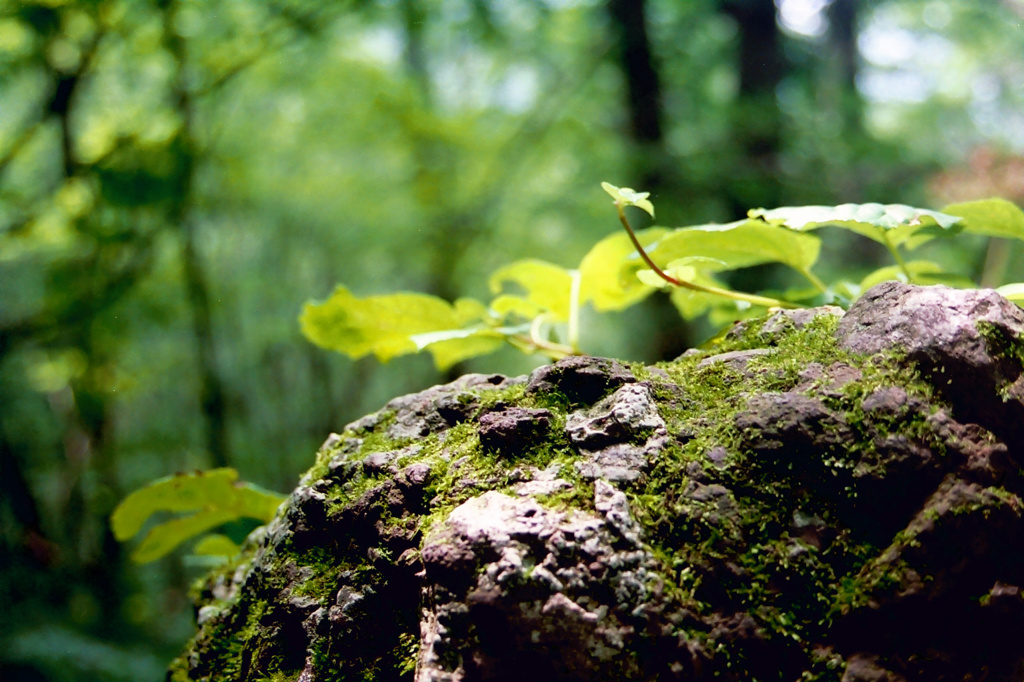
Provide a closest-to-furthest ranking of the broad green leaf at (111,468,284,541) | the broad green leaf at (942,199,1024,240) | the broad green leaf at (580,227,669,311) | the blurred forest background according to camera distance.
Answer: the broad green leaf at (942,199,1024,240) < the broad green leaf at (111,468,284,541) < the broad green leaf at (580,227,669,311) < the blurred forest background

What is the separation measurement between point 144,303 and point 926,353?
4.03 metres

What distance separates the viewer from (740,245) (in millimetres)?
953

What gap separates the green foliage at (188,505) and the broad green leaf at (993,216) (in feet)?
3.68

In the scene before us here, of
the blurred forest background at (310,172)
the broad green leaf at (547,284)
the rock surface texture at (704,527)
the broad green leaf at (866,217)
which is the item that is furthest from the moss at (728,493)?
the blurred forest background at (310,172)

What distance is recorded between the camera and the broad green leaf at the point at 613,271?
1.06 meters

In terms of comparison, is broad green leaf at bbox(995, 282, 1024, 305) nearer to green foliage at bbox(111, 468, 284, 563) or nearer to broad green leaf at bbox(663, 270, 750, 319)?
broad green leaf at bbox(663, 270, 750, 319)

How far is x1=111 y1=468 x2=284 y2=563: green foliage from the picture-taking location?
37.4 inches

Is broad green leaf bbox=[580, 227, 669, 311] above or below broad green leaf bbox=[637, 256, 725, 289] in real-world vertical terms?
below

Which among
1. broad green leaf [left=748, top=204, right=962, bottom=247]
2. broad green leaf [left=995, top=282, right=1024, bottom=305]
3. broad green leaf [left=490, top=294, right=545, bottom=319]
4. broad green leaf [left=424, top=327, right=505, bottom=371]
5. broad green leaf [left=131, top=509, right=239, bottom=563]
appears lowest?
broad green leaf [left=131, top=509, right=239, bottom=563]

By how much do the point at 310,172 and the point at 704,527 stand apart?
469 cm

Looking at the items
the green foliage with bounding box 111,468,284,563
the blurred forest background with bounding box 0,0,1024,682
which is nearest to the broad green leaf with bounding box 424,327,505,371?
the green foliage with bounding box 111,468,284,563

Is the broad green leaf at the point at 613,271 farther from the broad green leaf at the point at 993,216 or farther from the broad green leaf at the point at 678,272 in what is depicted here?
the broad green leaf at the point at 993,216

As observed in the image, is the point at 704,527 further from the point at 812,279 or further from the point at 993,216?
the point at 993,216

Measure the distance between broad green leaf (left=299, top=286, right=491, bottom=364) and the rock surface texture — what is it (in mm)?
369
